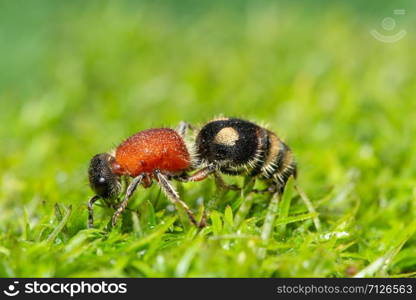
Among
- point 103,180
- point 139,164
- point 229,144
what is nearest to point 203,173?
point 229,144

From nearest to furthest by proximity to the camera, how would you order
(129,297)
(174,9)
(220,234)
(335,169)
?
(129,297), (220,234), (335,169), (174,9)

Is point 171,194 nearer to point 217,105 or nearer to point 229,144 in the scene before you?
point 229,144

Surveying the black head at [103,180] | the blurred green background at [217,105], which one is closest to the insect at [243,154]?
the blurred green background at [217,105]

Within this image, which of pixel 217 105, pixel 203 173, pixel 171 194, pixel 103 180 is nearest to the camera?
pixel 171 194

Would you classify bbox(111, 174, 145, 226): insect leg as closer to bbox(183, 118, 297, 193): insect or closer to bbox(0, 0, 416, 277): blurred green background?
bbox(0, 0, 416, 277): blurred green background

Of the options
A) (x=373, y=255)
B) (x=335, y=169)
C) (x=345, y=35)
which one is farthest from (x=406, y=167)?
(x=345, y=35)

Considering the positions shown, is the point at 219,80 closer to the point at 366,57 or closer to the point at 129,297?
the point at 366,57
